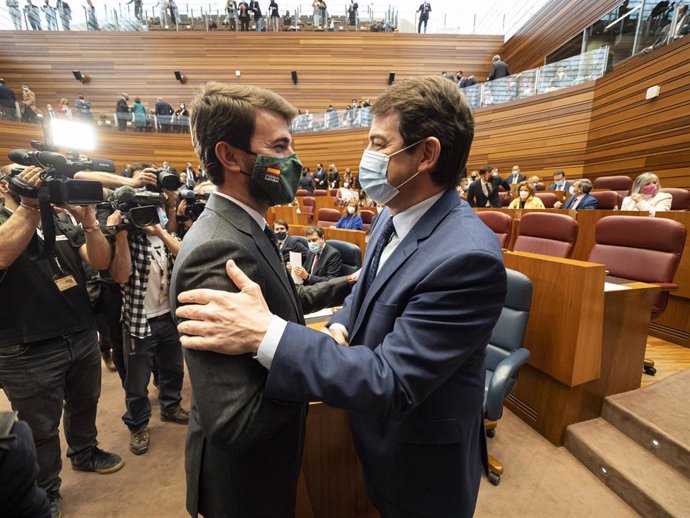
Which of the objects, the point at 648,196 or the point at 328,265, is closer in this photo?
the point at 328,265

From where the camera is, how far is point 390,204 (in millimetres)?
1009

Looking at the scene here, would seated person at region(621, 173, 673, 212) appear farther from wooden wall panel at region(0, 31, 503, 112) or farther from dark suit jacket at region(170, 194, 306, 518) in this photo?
wooden wall panel at region(0, 31, 503, 112)

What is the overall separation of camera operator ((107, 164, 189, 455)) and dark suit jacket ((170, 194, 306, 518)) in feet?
4.31

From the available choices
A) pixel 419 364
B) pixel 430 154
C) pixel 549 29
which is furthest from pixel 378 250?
pixel 549 29

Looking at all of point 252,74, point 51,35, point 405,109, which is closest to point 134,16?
point 51,35

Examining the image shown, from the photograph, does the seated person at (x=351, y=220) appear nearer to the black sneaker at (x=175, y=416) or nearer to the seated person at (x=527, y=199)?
the seated person at (x=527, y=199)

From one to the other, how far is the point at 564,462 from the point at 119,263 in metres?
2.60

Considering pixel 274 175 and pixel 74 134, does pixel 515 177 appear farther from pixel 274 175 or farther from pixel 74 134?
pixel 74 134

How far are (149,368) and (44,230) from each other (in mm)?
1098

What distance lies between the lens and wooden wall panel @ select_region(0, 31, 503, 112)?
41.0 ft

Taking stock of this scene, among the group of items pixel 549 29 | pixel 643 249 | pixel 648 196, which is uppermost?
pixel 549 29

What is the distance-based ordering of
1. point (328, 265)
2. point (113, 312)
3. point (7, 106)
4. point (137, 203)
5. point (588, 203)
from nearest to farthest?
point (137, 203) → point (113, 312) → point (328, 265) → point (588, 203) → point (7, 106)

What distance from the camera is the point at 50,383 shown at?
1537 millimetres

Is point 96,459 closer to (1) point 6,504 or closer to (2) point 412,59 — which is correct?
(1) point 6,504
